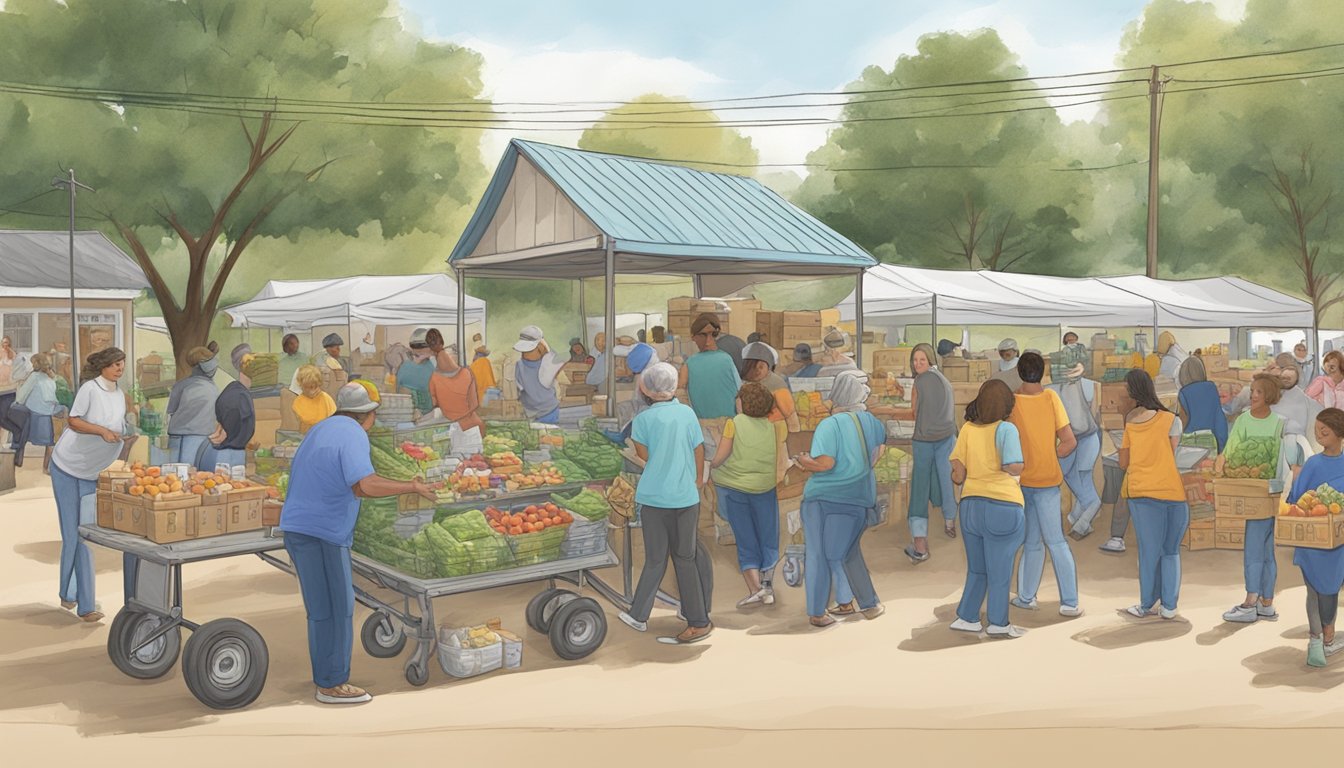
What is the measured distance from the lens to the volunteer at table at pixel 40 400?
643 inches

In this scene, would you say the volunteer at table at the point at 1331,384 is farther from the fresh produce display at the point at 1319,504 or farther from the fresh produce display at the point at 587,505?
the fresh produce display at the point at 587,505

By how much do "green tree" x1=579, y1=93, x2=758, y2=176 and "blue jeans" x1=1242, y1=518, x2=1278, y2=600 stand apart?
6506cm

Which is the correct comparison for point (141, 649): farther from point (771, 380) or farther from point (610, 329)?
point (610, 329)

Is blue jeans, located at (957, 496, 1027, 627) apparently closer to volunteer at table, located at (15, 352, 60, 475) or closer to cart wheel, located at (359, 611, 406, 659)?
cart wheel, located at (359, 611, 406, 659)

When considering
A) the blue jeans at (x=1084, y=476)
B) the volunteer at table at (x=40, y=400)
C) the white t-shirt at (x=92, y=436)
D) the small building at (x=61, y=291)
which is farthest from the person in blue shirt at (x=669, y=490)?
the small building at (x=61, y=291)

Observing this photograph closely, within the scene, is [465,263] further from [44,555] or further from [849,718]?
[849,718]

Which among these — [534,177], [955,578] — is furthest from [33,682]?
[534,177]

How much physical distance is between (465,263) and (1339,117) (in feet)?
115

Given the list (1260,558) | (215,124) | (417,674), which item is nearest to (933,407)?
(1260,558)

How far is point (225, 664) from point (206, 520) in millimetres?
969

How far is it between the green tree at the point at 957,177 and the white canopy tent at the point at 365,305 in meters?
23.3

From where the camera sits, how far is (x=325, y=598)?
6035 mm

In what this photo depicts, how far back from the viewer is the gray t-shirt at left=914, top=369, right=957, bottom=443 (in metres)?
9.85

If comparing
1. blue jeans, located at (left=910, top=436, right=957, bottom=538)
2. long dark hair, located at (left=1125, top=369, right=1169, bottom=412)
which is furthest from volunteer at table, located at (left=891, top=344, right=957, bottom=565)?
long dark hair, located at (left=1125, top=369, right=1169, bottom=412)
